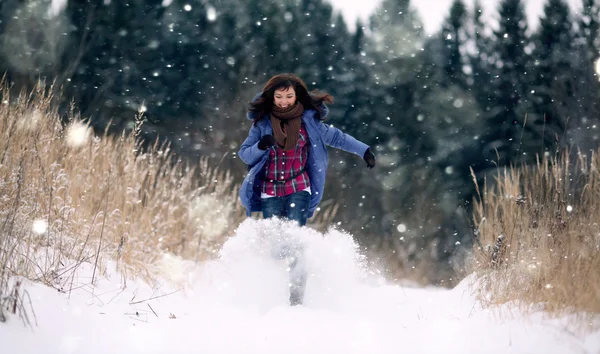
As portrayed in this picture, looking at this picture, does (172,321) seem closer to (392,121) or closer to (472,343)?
(472,343)

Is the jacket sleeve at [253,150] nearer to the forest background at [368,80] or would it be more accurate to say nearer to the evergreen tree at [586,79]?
the forest background at [368,80]

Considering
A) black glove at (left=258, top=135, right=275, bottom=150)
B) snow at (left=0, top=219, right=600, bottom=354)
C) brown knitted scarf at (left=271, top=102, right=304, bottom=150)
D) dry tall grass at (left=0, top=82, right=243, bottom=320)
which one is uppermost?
brown knitted scarf at (left=271, top=102, right=304, bottom=150)

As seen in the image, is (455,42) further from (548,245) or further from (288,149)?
(548,245)

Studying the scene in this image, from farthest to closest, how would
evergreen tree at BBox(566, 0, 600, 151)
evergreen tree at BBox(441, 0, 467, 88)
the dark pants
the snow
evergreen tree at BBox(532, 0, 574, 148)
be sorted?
1. evergreen tree at BBox(441, 0, 467, 88)
2. evergreen tree at BBox(532, 0, 574, 148)
3. evergreen tree at BBox(566, 0, 600, 151)
4. the dark pants
5. the snow

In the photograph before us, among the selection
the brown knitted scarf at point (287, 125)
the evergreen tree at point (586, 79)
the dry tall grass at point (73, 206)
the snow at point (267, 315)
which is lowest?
the snow at point (267, 315)

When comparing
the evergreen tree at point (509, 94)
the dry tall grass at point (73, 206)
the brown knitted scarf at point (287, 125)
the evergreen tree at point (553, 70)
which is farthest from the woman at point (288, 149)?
the evergreen tree at point (509, 94)

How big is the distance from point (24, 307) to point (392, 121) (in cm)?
1710

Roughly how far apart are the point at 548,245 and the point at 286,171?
5.69ft

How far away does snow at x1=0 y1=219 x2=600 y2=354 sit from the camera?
6.79ft

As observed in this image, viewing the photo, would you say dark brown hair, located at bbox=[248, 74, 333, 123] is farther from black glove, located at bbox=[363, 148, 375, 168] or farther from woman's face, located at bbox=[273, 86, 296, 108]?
black glove, located at bbox=[363, 148, 375, 168]

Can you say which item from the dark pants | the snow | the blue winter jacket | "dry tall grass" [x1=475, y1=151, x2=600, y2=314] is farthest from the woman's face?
"dry tall grass" [x1=475, y1=151, x2=600, y2=314]

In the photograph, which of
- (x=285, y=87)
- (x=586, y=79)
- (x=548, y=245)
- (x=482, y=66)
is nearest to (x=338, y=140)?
(x=285, y=87)

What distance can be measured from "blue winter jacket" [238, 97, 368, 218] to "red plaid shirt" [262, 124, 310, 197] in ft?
0.19

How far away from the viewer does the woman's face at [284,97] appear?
340 centimetres
